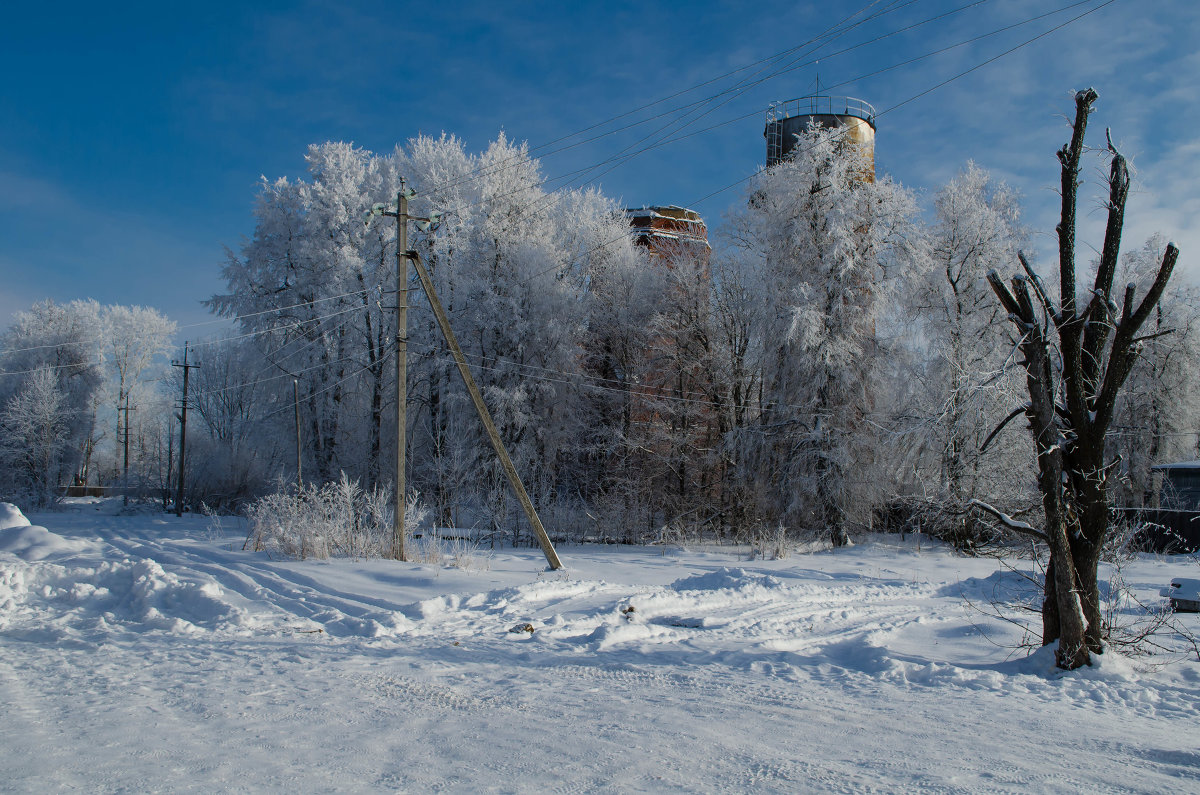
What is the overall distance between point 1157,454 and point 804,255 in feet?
61.9

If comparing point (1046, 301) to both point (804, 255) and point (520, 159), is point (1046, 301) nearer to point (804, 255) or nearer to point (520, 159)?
point (804, 255)

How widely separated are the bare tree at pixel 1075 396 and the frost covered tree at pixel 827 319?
1450 cm

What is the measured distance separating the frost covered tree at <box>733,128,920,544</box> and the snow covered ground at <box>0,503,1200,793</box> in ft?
37.3

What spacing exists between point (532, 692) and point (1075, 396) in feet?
18.6

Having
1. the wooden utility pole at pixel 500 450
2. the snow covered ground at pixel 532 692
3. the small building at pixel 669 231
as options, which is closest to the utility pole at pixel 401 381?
the wooden utility pole at pixel 500 450

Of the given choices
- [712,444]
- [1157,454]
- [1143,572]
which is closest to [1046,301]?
[1143,572]

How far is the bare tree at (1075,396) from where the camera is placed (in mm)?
6625

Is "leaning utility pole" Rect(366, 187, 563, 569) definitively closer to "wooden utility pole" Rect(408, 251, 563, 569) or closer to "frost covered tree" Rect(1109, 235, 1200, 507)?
"wooden utility pole" Rect(408, 251, 563, 569)

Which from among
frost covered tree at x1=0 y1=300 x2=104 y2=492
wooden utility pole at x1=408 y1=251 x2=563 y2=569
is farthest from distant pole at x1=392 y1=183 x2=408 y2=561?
frost covered tree at x1=0 y1=300 x2=104 y2=492

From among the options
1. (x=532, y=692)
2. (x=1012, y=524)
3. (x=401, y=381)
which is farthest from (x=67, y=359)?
(x=1012, y=524)

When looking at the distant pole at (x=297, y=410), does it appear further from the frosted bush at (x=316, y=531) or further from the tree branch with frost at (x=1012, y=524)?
the tree branch with frost at (x=1012, y=524)

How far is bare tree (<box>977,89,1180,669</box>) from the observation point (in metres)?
6.62

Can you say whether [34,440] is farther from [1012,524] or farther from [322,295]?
[1012,524]

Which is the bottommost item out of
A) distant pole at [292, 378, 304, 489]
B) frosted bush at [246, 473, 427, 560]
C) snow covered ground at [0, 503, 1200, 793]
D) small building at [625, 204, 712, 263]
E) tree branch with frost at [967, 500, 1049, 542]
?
snow covered ground at [0, 503, 1200, 793]
